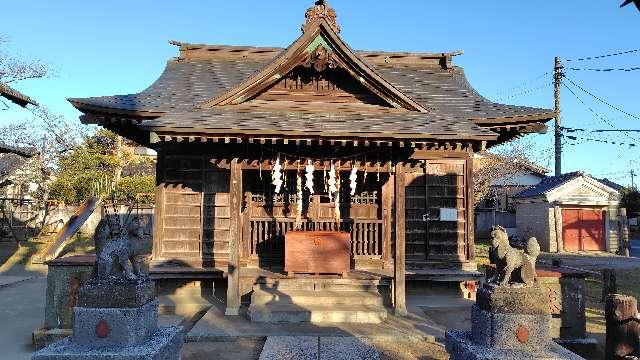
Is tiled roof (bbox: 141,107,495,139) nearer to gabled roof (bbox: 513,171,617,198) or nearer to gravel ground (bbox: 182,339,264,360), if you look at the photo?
gravel ground (bbox: 182,339,264,360)

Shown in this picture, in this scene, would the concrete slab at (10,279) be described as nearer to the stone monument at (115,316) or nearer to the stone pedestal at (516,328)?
the stone monument at (115,316)

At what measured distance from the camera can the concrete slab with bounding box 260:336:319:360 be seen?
6463mm

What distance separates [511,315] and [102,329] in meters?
5.09

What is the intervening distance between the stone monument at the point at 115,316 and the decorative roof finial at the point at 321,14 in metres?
7.02

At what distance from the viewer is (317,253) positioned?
9.54 metres

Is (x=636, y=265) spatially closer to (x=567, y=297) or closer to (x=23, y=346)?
(x=567, y=297)

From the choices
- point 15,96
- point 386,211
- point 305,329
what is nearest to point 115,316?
point 305,329

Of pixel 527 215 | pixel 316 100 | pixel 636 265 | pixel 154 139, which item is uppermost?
pixel 316 100

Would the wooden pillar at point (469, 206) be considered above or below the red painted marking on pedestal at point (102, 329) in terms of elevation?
above

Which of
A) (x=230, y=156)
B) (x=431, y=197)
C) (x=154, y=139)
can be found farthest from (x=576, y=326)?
(x=154, y=139)

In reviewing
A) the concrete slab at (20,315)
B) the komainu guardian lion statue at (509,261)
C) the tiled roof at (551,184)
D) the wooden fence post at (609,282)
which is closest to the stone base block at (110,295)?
the concrete slab at (20,315)

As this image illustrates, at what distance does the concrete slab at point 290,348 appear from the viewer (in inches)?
254

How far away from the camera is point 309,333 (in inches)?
301

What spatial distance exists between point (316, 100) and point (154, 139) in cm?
410
